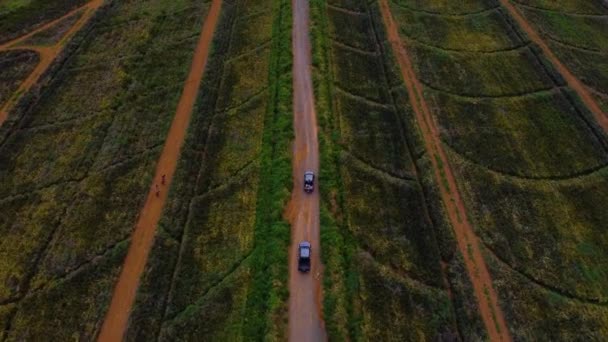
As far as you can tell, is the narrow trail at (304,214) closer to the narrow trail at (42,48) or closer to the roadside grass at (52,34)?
the narrow trail at (42,48)

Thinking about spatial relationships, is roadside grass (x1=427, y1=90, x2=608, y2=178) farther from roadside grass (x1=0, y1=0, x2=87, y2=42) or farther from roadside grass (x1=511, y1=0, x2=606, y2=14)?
roadside grass (x1=0, y1=0, x2=87, y2=42)

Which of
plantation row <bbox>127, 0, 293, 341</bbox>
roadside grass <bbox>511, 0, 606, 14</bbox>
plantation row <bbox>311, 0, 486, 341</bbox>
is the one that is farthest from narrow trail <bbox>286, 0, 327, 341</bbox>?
roadside grass <bbox>511, 0, 606, 14</bbox>

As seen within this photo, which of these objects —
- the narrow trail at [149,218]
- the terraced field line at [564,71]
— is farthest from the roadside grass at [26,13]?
the terraced field line at [564,71]

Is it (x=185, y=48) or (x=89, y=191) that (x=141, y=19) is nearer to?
(x=185, y=48)

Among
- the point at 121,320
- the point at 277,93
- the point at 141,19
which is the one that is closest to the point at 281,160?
the point at 277,93

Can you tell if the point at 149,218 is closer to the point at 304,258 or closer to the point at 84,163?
the point at 84,163
